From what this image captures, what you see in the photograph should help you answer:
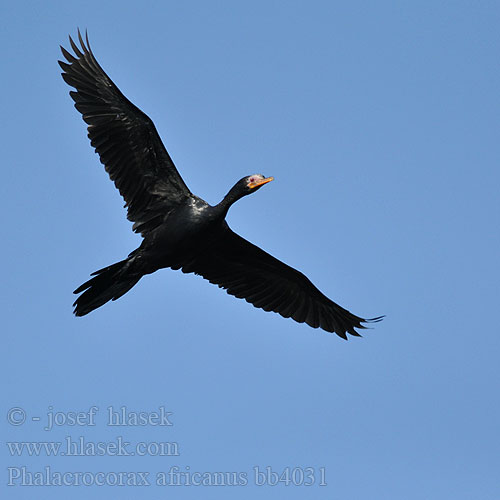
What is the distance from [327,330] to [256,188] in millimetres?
3028

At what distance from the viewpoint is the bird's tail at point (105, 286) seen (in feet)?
37.3

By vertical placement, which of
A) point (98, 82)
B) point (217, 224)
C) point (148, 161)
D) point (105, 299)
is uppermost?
point (98, 82)

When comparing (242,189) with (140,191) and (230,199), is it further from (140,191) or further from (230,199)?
(140,191)

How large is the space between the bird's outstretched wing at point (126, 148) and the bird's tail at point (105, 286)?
2.13 ft

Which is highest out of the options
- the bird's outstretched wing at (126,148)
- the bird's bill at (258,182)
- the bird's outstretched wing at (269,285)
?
the bird's outstretched wing at (126,148)

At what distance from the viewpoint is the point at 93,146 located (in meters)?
11.9

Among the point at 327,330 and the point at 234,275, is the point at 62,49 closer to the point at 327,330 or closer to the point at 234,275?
the point at 234,275

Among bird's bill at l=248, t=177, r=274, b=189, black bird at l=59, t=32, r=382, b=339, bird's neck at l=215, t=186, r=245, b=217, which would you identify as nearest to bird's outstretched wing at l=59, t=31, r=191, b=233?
Answer: black bird at l=59, t=32, r=382, b=339

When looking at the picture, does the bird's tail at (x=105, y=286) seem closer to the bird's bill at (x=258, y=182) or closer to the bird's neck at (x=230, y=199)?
the bird's neck at (x=230, y=199)

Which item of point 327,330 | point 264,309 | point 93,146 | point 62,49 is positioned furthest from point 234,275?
point 62,49

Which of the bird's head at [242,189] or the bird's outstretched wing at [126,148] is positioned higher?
the bird's outstretched wing at [126,148]

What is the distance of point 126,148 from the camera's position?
11.9m

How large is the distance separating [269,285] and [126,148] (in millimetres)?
3080

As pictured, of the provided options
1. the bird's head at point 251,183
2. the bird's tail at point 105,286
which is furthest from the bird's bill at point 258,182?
the bird's tail at point 105,286
